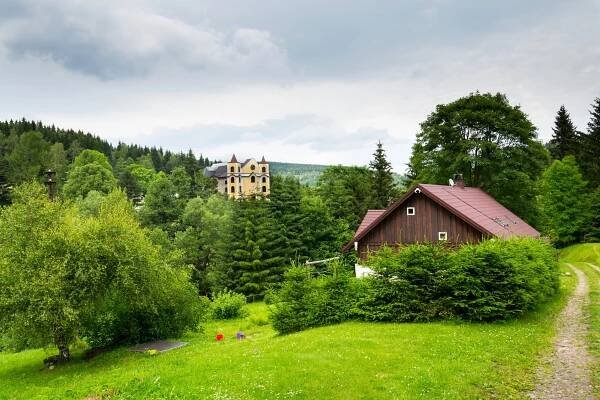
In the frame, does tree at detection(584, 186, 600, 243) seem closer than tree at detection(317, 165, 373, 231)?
Yes

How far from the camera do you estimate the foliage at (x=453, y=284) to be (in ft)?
71.5

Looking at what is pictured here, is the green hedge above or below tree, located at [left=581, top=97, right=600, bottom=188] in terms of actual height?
below

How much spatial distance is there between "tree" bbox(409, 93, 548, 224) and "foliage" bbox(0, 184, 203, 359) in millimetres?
34767

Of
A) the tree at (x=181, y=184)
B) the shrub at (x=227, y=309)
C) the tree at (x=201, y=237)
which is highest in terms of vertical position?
the tree at (x=181, y=184)

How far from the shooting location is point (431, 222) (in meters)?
33.9

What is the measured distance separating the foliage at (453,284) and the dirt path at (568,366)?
6.50 ft

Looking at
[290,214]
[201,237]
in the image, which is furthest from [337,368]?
[201,237]

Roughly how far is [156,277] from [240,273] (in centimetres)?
→ 3044

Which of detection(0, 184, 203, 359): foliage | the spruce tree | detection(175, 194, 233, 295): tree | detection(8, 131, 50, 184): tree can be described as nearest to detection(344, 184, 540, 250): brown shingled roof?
detection(0, 184, 203, 359): foliage

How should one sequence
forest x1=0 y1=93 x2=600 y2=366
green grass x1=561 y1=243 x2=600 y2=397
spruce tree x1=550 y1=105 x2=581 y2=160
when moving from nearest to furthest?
green grass x1=561 y1=243 x2=600 y2=397
forest x1=0 y1=93 x2=600 y2=366
spruce tree x1=550 y1=105 x2=581 y2=160

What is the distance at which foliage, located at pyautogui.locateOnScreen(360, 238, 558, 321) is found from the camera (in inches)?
858

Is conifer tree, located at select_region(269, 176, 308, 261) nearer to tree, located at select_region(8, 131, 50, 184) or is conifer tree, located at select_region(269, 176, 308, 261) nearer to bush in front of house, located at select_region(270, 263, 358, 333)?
bush in front of house, located at select_region(270, 263, 358, 333)

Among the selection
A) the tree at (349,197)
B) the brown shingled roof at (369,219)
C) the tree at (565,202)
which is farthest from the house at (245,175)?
the brown shingled roof at (369,219)

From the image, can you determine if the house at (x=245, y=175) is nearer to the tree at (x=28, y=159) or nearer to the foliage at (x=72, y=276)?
the tree at (x=28, y=159)
